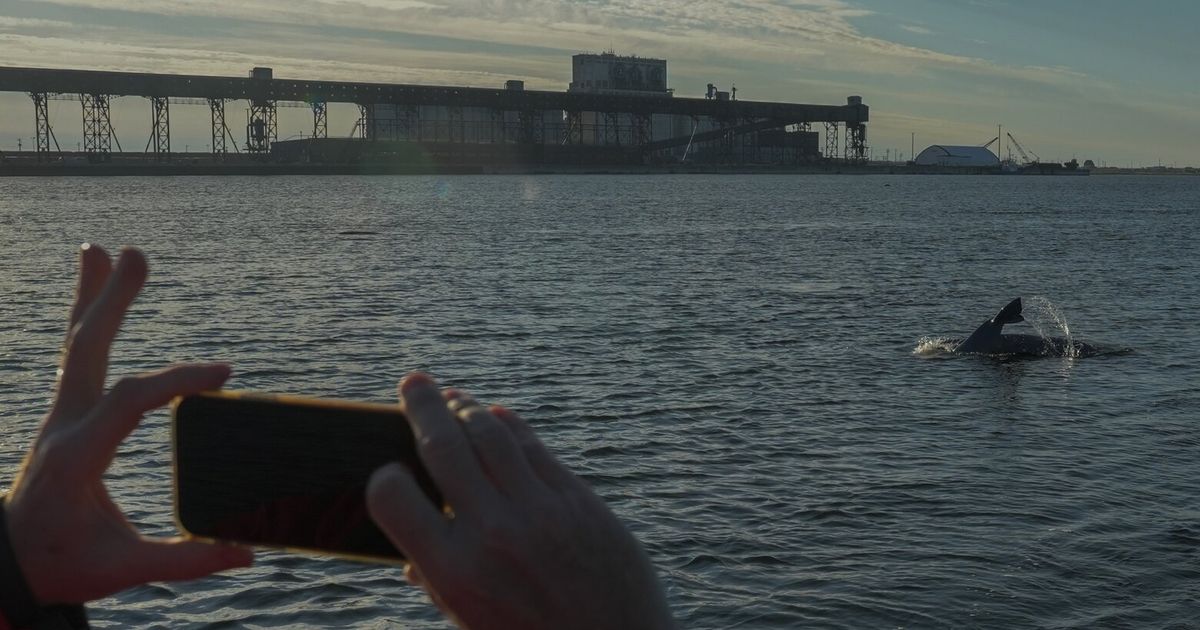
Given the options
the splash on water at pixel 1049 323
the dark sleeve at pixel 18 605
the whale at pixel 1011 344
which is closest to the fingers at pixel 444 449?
the dark sleeve at pixel 18 605

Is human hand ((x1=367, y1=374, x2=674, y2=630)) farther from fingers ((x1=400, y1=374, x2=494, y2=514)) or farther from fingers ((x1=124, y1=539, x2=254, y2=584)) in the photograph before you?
fingers ((x1=124, y1=539, x2=254, y2=584))

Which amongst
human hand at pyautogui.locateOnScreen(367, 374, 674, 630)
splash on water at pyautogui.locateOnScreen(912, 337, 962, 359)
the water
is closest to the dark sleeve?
human hand at pyautogui.locateOnScreen(367, 374, 674, 630)

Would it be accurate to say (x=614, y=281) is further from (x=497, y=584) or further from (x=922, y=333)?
(x=497, y=584)

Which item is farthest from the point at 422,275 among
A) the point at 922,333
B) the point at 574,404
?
the point at 574,404

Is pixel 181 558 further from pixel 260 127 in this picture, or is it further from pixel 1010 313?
pixel 260 127

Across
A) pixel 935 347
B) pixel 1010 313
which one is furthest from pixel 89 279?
pixel 935 347

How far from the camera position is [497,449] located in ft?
4.15

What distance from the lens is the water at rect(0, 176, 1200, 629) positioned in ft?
38.9

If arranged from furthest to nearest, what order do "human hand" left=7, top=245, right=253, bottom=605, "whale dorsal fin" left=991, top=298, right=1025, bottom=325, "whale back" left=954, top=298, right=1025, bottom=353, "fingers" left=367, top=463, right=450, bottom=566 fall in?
"whale back" left=954, top=298, right=1025, bottom=353 → "whale dorsal fin" left=991, top=298, right=1025, bottom=325 → "human hand" left=7, top=245, right=253, bottom=605 → "fingers" left=367, top=463, right=450, bottom=566

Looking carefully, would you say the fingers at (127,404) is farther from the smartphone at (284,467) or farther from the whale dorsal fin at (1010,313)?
the whale dorsal fin at (1010,313)

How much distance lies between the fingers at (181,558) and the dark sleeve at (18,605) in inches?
6.4

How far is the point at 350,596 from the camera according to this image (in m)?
11.8

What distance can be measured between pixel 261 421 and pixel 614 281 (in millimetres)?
42136

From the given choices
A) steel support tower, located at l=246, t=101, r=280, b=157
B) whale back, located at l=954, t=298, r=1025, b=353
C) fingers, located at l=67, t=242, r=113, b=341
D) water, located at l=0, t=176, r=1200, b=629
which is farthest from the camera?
steel support tower, located at l=246, t=101, r=280, b=157
